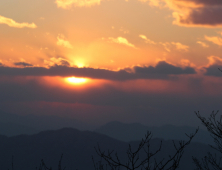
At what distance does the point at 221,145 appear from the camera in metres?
12.6

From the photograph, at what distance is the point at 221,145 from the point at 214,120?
1337 millimetres

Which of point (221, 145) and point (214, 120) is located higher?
point (214, 120)

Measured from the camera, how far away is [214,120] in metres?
12.5
